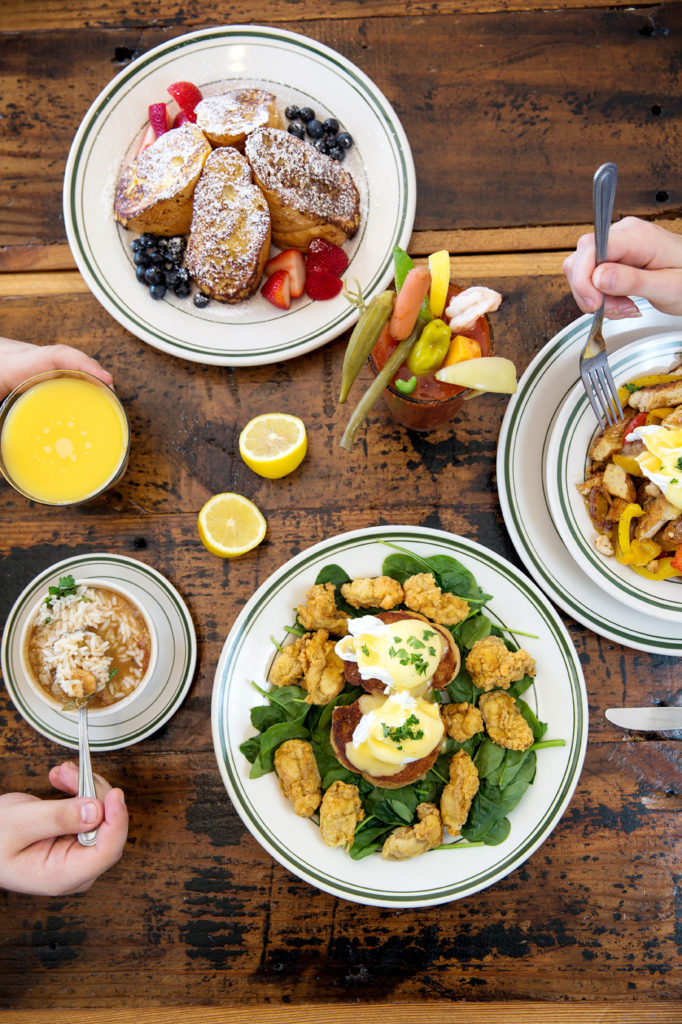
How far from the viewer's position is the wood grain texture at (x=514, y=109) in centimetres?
230

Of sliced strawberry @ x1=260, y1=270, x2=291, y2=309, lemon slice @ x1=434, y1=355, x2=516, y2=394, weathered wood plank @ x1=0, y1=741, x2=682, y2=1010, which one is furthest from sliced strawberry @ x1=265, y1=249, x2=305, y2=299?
weathered wood plank @ x1=0, y1=741, x2=682, y2=1010

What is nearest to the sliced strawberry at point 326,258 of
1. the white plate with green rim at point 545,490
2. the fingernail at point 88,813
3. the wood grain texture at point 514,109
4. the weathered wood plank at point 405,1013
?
the wood grain texture at point 514,109

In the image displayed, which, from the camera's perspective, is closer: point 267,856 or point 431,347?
point 431,347

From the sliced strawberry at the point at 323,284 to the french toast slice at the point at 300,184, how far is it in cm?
14

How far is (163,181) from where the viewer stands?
2.09 meters

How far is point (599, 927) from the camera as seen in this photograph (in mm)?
2143

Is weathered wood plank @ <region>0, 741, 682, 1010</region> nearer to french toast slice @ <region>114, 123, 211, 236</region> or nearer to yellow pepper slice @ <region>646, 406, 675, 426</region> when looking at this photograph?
yellow pepper slice @ <region>646, 406, 675, 426</region>

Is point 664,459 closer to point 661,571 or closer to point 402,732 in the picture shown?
point 661,571

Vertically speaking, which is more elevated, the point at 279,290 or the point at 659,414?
the point at 279,290

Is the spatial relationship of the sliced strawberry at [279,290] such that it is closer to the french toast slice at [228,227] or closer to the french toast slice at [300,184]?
the french toast slice at [228,227]

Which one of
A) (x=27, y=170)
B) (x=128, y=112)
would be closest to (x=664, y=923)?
(x=128, y=112)

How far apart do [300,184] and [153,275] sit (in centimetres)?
53

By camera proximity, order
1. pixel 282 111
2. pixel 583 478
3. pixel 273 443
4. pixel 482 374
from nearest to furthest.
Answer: pixel 482 374 → pixel 583 478 → pixel 273 443 → pixel 282 111

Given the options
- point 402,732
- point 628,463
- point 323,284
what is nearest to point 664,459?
point 628,463
